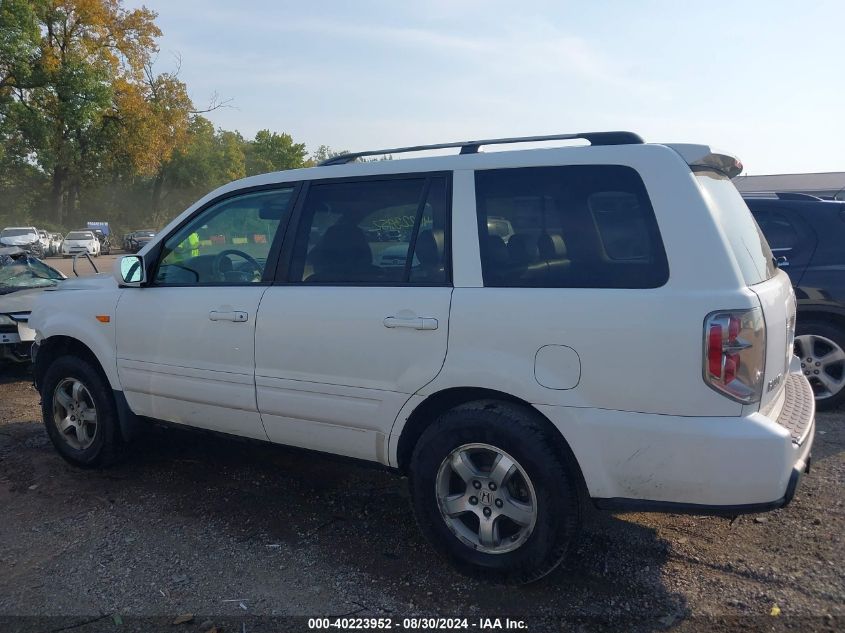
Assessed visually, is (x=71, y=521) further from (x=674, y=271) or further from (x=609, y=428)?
(x=674, y=271)

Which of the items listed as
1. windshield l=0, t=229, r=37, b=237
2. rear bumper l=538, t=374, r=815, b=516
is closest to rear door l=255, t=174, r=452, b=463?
rear bumper l=538, t=374, r=815, b=516

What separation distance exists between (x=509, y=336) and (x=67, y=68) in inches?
1690

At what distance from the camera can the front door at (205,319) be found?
412cm

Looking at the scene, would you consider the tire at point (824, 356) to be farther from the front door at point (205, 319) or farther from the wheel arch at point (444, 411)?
the front door at point (205, 319)

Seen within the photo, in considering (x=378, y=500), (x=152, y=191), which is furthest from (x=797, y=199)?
(x=152, y=191)

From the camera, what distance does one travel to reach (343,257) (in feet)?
12.8

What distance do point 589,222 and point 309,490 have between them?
252 cm

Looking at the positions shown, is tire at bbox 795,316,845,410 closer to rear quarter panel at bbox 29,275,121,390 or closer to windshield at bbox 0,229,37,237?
rear quarter panel at bbox 29,275,121,390

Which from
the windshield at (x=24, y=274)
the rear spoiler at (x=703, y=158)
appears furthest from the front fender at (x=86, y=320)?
the windshield at (x=24, y=274)

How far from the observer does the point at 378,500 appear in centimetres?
450

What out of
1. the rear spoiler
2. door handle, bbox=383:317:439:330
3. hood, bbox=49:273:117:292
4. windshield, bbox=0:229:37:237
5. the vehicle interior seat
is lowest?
windshield, bbox=0:229:37:237

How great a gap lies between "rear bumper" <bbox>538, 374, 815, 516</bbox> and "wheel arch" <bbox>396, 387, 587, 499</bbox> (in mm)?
84

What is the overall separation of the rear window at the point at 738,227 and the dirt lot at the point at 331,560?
1.41 metres

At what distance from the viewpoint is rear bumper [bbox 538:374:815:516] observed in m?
2.88
